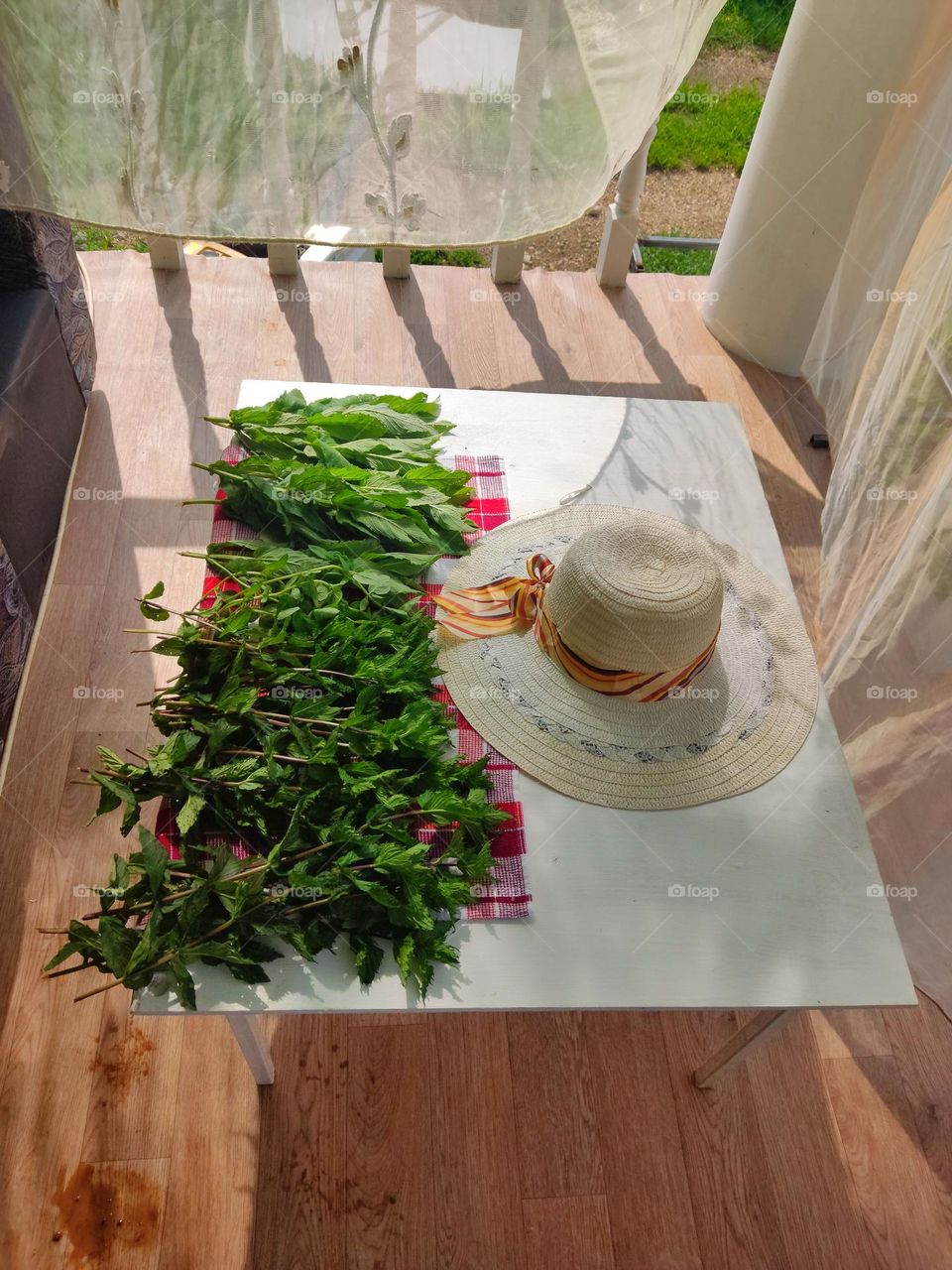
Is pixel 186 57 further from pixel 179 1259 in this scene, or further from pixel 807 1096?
pixel 807 1096

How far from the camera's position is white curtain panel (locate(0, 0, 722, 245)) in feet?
6.24

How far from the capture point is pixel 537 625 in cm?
174

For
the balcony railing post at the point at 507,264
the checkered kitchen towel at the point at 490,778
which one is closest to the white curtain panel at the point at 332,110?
the checkered kitchen towel at the point at 490,778

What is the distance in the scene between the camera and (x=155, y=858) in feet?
4.42

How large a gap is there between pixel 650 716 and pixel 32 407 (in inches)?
60.6

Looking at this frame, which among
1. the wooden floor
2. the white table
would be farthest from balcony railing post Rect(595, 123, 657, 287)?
the wooden floor

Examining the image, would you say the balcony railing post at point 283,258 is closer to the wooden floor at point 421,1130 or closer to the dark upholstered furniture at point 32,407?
the dark upholstered furniture at point 32,407

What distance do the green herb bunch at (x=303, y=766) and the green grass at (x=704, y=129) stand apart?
253cm

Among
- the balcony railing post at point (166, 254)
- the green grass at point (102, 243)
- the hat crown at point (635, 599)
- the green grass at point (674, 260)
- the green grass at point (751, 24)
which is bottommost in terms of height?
the green grass at point (102, 243)

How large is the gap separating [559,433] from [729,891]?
3.36ft

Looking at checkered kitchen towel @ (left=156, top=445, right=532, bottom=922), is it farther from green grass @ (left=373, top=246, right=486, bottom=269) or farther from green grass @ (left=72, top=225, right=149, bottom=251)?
green grass @ (left=72, top=225, right=149, bottom=251)

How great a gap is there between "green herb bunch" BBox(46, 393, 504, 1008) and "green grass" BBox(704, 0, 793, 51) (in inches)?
125

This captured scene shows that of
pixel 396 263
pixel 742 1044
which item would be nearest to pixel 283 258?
pixel 396 263

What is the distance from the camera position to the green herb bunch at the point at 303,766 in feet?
4.41
